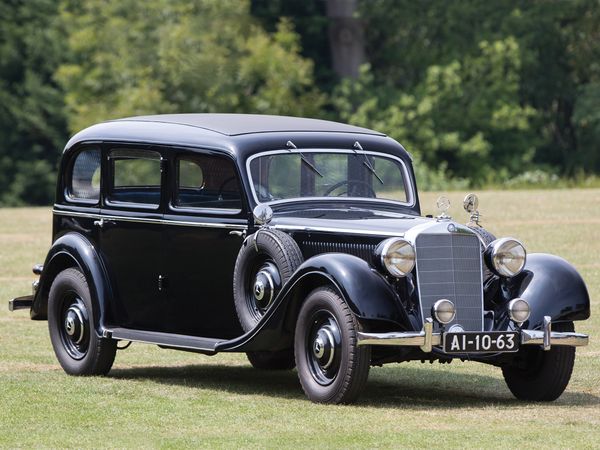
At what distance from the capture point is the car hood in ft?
29.7

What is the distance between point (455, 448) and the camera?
289 inches

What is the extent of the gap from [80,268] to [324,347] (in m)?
2.66

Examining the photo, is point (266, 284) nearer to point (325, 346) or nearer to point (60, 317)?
point (325, 346)

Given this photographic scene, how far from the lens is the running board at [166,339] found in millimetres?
9633

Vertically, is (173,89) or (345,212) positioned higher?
(173,89)

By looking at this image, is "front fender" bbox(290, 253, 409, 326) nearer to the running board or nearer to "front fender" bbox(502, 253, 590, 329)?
"front fender" bbox(502, 253, 590, 329)

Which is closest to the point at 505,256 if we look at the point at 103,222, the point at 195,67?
the point at 103,222

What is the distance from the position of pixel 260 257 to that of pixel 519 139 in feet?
110

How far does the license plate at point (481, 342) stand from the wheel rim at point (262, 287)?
1.34 metres

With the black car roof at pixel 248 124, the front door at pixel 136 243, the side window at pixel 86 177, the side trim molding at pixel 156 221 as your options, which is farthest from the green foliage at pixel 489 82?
the front door at pixel 136 243

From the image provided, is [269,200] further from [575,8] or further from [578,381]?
[575,8]

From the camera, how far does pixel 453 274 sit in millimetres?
8891

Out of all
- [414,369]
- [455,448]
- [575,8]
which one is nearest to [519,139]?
[575,8]

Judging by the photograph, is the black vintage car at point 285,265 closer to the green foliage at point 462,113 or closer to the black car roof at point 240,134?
the black car roof at point 240,134
